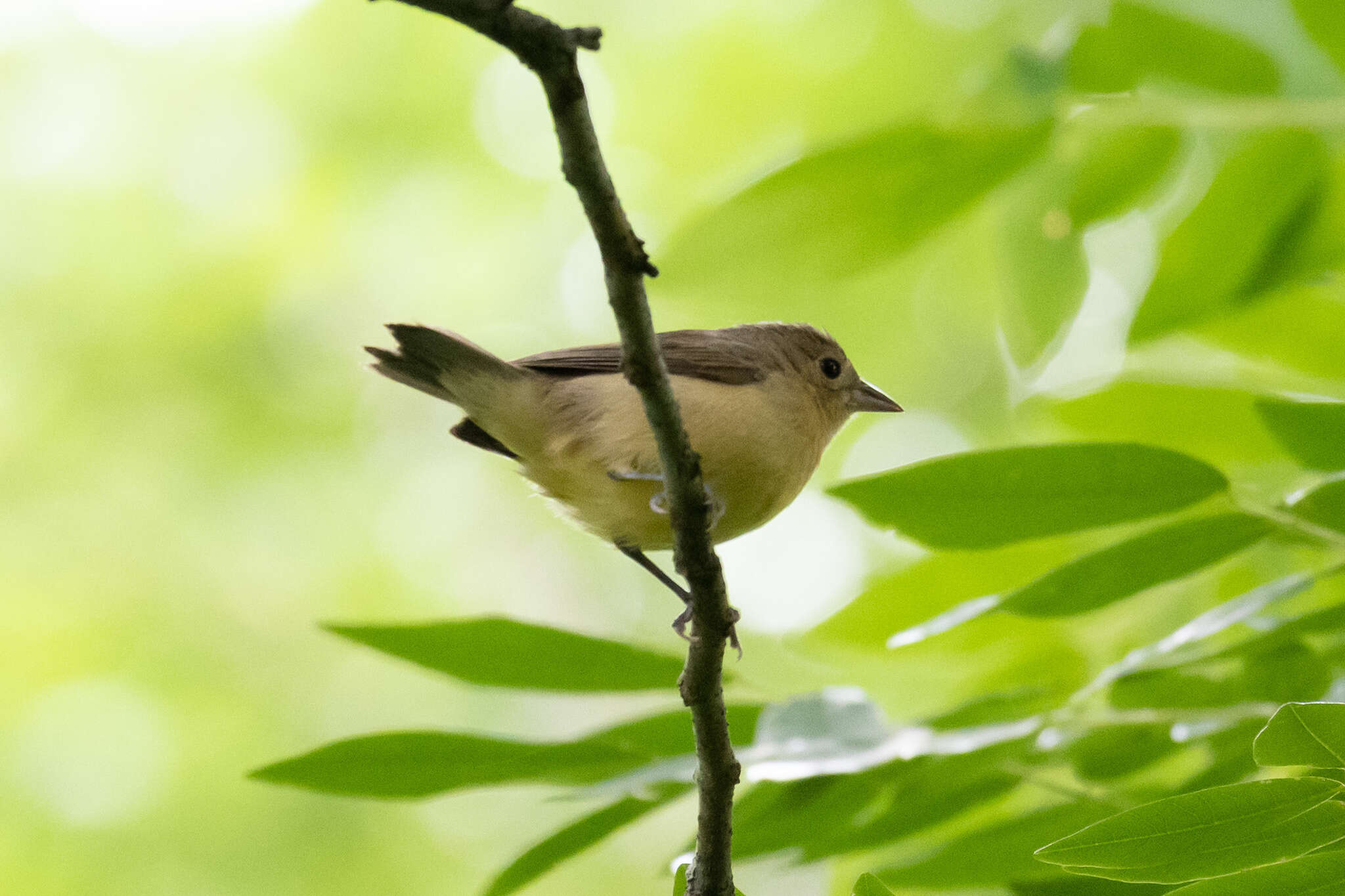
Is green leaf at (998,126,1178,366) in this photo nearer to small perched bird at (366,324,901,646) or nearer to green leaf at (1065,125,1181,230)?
green leaf at (1065,125,1181,230)

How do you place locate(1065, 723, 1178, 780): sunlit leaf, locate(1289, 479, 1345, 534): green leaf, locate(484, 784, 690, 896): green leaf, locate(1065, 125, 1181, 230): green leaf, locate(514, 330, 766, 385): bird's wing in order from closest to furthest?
locate(1289, 479, 1345, 534): green leaf → locate(484, 784, 690, 896): green leaf → locate(1065, 723, 1178, 780): sunlit leaf → locate(1065, 125, 1181, 230): green leaf → locate(514, 330, 766, 385): bird's wing

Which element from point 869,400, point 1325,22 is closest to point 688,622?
point 1325,22

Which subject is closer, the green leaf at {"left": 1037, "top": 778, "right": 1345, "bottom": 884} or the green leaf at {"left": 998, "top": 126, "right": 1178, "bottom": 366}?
the green leaf at {"left": 1037, "top": 778, "right": 1345, "bottom": 884}

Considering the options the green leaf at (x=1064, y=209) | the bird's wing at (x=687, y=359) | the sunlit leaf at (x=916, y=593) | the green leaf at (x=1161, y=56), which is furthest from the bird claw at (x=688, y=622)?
the green leaf at (x=1161, y=56)

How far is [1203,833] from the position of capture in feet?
5.69

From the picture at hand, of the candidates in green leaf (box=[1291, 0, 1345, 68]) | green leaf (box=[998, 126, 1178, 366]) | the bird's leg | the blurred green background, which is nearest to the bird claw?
the bird's leg

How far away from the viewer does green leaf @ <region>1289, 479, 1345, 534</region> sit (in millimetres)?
2250

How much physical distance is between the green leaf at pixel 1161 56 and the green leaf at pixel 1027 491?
105 cm

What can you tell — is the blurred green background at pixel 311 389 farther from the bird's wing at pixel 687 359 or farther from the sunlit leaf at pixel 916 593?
the sunlit leaf at pixel 916 593

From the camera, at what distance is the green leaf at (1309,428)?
2.38 metres

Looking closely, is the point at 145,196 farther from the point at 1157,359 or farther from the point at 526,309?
the point at 1157,359

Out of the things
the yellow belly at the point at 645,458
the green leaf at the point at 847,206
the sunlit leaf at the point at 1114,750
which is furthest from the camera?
the yellow belly at the point at 645,458

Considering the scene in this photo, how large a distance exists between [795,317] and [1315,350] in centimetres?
135

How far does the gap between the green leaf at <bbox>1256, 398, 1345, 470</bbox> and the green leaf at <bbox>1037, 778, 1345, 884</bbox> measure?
94cm
